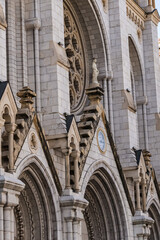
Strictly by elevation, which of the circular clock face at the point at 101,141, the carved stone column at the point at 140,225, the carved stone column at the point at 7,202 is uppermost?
the circular clock face at the point at 101,141

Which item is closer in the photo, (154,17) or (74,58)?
(74,58)

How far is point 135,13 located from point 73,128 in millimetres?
12798

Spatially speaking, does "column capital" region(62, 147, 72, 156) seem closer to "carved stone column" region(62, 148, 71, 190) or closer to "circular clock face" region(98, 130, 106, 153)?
"carved stone column" region(62, 148, 71, 190)

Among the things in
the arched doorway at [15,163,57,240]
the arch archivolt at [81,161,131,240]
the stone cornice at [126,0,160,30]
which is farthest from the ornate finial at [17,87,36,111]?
the stone cornice at [126,0,160,30]

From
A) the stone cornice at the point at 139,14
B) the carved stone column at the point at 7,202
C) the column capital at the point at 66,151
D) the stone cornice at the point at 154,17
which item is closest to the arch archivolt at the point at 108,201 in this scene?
the column capital at the point at 66,151

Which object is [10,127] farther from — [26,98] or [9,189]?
[26,98]

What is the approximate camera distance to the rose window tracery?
27.3 m

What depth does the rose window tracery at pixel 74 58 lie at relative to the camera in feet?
89.6

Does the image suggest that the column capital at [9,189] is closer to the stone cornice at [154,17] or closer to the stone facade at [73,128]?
the stone facade at [73,128]

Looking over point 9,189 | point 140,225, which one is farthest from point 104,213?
point 9,189

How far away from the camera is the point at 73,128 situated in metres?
21.8

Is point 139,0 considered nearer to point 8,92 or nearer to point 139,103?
point 139,103

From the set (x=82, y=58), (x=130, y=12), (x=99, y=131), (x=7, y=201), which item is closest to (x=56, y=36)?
(x=99, y=131)

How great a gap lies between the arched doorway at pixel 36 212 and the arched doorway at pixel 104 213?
13.7 ft
